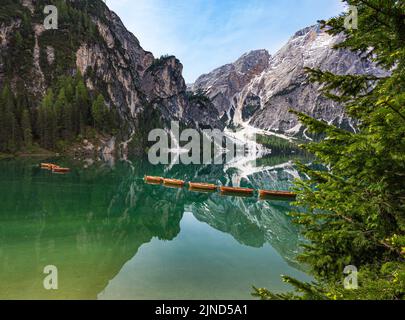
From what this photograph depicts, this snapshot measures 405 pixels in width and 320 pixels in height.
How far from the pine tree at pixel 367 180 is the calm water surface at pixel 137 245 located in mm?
10620

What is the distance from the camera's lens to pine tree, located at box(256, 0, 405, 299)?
17.8ft

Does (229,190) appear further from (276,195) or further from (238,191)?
(276,195)

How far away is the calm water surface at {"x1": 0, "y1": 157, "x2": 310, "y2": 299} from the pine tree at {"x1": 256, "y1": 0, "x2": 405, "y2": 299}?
1062 cm

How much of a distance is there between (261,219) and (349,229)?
117ft

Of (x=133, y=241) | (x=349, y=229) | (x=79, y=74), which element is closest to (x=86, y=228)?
(x=133, y=241)

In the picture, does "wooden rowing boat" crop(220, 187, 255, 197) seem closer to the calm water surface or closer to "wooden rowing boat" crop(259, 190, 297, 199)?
"wooden rowing boat" crop(259, 190, 297, 199)

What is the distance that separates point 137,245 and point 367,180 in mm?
23183

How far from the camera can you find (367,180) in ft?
23.3

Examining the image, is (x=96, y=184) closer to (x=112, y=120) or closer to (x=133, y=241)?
(x=133, y=241)

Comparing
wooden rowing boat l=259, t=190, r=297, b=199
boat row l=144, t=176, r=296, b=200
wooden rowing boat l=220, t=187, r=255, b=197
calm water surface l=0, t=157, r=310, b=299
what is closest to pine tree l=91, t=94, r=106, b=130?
boat row l=144, t=176, r=296, b=200

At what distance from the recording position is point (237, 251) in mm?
27266

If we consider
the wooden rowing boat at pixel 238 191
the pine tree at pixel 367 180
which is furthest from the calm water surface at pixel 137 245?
the pine tree at pixel 367 180

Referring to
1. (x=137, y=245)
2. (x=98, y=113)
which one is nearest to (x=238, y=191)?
(x=137, y=245)

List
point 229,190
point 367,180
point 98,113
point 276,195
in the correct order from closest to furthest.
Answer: point 367,180 → point 276,195 → point 229,190 → point 98,113
